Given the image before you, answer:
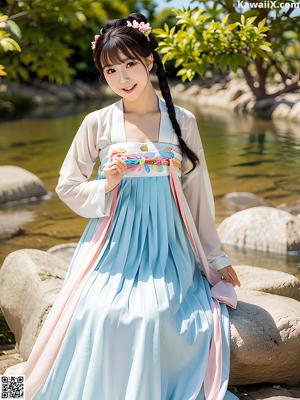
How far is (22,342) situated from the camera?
3922 mm

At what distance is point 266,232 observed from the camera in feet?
22.2

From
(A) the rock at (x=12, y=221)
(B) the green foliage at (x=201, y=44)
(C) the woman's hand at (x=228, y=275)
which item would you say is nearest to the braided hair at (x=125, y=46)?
(C) the woman's hand at (x=228, y=275)

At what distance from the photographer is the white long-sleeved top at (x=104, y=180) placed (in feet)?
10.8

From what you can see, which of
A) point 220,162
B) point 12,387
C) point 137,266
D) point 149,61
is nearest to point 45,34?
point 149,61

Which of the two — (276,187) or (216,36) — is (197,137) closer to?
(216,36)

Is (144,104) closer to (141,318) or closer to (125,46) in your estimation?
(125,46)

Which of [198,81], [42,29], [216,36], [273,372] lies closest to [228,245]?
[216,36]

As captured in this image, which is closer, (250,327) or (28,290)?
(250,327)

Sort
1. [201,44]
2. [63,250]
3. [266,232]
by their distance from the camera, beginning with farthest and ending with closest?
[266,232] < [63,250] < [201,44]

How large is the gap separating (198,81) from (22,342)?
24144 mm

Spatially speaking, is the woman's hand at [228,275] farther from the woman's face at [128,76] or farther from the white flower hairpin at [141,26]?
the white flower hairpin at [141,26]

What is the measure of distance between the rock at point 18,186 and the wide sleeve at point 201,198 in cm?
579

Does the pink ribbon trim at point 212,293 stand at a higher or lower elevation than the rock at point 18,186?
higher

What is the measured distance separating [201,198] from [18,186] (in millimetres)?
5964
